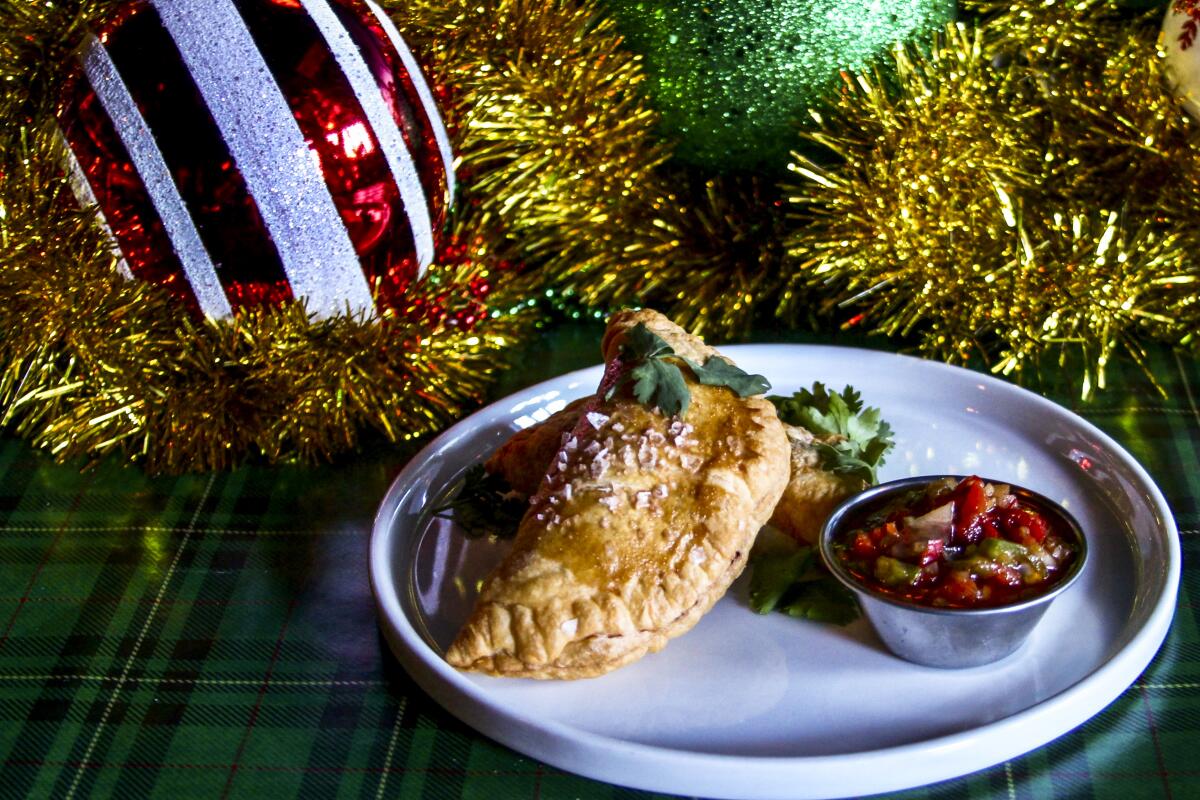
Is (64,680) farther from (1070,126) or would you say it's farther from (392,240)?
(1070,126)

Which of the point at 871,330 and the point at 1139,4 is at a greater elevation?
the point at 1139,4

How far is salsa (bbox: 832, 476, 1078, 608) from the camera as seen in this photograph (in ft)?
5.36

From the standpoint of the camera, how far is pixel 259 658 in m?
1.87

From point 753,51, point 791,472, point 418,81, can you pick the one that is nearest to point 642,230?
point 753,51

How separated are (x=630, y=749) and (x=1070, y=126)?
5.79ft

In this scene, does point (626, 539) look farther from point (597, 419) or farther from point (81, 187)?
point (81, 187)

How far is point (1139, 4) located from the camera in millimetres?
2736

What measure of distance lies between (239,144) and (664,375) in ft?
2.69

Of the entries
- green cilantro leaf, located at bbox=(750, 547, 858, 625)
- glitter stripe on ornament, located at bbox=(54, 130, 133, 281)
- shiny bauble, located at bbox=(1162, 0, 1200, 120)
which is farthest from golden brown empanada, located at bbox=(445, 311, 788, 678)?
shiny bauble, located at bbox=(1162, 0, 1200, 120)

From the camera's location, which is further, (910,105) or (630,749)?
(910,105)

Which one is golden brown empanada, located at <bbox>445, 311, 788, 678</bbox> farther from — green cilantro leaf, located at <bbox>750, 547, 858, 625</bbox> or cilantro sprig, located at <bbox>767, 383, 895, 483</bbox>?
cilantro sprig, located at <bbox>767, 383, 895, 483</bbox>

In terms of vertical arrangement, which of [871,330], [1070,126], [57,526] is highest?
[1070,126]

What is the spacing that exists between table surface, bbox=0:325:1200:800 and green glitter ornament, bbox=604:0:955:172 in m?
0.81

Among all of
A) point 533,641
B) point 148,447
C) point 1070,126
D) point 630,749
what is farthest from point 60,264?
point 1070,126
